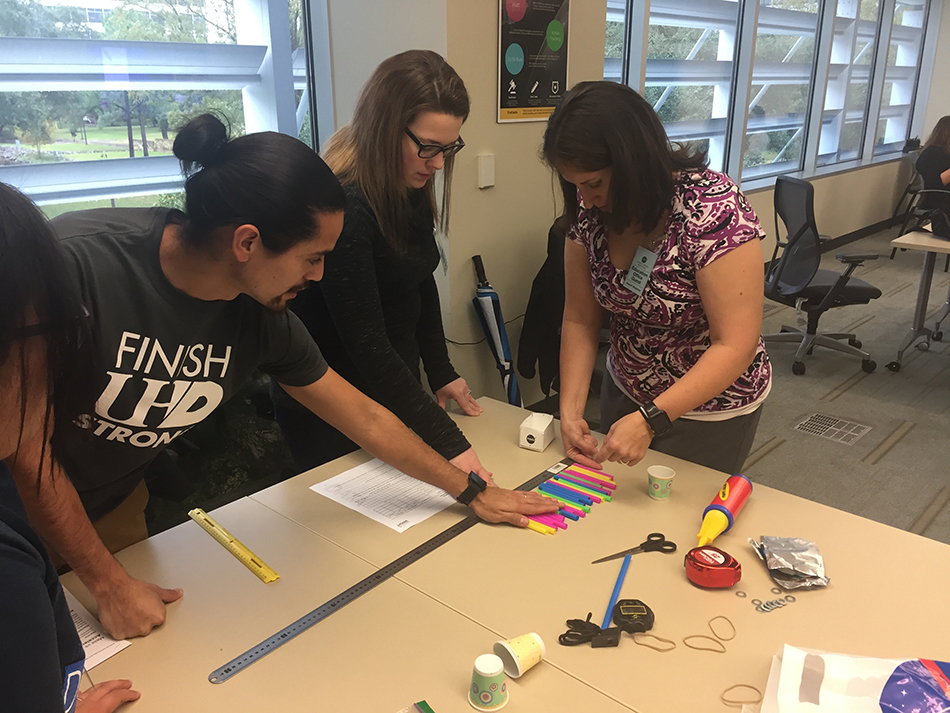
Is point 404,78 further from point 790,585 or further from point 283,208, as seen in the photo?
point 790,585

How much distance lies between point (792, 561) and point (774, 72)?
551 centimetres

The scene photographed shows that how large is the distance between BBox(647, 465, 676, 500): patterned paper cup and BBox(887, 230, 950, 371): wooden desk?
3219mm

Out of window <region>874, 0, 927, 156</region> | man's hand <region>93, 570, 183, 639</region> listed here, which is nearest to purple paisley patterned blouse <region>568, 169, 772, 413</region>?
man's hand <region>93, 570, 183, 639</region>

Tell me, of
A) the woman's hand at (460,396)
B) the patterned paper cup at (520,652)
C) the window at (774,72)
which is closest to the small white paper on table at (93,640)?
the patterned paper cup at (520,652)

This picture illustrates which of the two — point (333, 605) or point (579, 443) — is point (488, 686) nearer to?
point (333, 605)

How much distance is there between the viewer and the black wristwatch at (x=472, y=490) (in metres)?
1.38

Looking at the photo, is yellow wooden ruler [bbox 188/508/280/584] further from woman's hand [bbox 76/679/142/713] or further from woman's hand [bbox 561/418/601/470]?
woman's hand [bbox 561/418/601/470]

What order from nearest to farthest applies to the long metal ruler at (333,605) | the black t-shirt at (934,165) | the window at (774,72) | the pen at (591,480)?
the long metal ruler at (333,605) → the pen at (591,480) → the window at (774,72) → the black t-shirt at (934,165)

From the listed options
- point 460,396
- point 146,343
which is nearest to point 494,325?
point 460,396

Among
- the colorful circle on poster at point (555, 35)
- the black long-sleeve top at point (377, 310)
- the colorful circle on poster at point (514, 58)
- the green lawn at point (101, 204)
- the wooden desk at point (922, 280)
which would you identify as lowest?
the wooden desk at point (922, 280)

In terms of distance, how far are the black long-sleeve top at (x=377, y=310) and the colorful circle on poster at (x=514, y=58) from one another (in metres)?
1.30

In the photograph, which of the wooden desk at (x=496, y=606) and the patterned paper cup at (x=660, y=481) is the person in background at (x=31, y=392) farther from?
the patterned paper cup at (x=660, y=481)

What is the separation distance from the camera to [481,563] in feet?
4.05

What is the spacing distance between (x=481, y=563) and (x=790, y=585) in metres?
0.51
